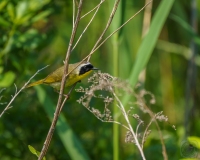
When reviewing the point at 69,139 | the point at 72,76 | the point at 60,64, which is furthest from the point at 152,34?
the point at 60,64

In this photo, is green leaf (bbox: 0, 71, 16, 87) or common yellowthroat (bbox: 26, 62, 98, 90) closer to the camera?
common yellowthroat (bbox: 26, 62, 98, 90)

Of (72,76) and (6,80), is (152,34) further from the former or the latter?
(6,80)

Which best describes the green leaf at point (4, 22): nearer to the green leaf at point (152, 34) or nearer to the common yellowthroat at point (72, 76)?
the common yellowthroat at point (72, 76)

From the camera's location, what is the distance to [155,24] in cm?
264

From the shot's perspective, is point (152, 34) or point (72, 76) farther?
point (152, 34)

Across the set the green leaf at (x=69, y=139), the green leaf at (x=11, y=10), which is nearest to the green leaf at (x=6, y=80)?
the green leaf at (x=69, y=139)

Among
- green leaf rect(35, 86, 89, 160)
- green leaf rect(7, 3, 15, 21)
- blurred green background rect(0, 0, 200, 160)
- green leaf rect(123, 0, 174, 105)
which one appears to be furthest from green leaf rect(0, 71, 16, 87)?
green leaf rect(123, 0, 174, 105)

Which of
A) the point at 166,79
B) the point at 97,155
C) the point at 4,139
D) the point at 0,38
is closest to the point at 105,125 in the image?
the point at 97,155

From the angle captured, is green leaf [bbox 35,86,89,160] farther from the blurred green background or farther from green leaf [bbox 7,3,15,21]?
green leaf [bbox 7,3,15,21]

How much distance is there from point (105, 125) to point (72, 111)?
21cm

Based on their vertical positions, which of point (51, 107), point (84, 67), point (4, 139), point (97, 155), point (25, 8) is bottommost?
point (97, 155)

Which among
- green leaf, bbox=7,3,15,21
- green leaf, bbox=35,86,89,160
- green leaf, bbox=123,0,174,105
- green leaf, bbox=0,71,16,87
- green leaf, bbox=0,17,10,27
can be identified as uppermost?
green leaf, bbox=7,3,15,21

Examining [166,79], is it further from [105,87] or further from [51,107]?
[105,87]

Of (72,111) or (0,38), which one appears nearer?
(0,38)
